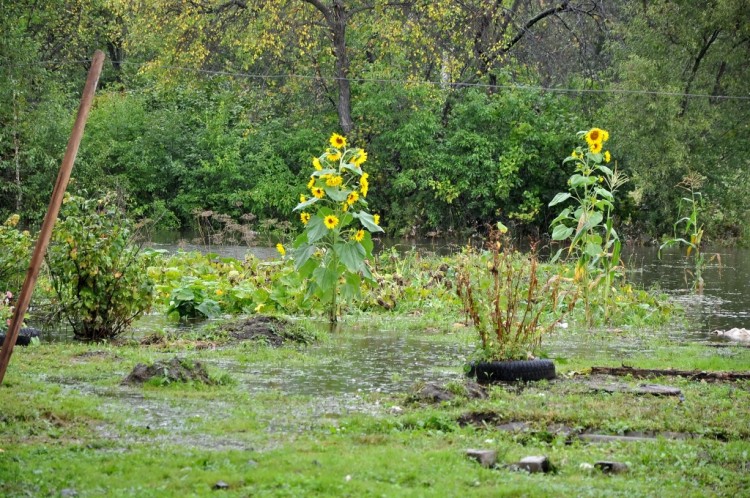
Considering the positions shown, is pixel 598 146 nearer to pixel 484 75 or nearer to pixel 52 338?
pixel 52 338

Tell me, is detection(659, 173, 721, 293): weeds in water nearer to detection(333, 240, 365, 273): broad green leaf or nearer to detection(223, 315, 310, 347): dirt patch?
detection(333, 240, 365, 273): broad green leaf

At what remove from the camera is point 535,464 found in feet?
18.4

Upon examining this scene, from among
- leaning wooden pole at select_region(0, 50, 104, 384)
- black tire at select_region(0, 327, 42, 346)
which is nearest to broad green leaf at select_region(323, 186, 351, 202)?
black tire at select_region(0, 327, 42, 346)

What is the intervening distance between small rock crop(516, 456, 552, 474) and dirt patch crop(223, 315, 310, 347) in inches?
220

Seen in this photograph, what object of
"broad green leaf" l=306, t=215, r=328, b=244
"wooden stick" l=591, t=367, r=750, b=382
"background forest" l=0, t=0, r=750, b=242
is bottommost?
"wooden stick" l=591, t=367, r=750, b=382

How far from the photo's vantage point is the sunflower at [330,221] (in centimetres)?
1201

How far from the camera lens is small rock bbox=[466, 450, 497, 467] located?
224 inches

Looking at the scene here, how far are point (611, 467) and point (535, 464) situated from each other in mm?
421

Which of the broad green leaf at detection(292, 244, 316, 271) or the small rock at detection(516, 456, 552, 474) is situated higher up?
the broad green leaf at detection(292, 244, 316, 271)

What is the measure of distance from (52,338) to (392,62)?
27.4 metres

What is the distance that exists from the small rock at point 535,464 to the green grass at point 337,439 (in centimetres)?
8

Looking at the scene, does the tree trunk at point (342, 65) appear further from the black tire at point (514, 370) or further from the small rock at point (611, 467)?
the small rock at point (611, 467)

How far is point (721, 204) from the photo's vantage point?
33.2 metres

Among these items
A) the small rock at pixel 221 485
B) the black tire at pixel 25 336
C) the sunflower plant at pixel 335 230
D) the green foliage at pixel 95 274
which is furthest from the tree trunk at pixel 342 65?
the small rock at pixel 221 485
